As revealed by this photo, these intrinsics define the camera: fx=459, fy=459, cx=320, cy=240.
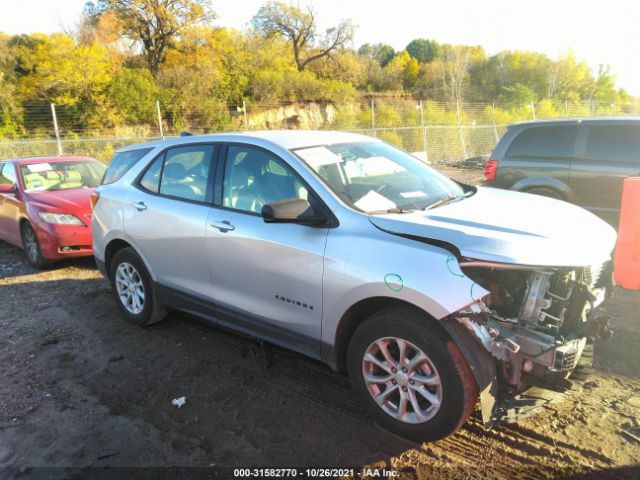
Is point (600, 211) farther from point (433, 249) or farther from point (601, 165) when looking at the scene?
point (433, 249)

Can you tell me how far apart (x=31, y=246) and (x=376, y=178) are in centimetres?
572

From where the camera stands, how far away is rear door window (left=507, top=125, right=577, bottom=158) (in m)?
6.43

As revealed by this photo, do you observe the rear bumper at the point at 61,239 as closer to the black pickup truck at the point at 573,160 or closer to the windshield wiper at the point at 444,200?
the windshield wiper at the point at 444,200

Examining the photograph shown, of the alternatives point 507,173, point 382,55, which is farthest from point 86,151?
point 382,55

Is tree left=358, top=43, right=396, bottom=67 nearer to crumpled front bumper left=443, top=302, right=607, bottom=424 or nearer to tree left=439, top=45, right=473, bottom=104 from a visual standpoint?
tree left=439, top=45, right=473, bottom=104

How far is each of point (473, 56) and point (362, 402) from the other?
62.0 metres

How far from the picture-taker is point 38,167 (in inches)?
284

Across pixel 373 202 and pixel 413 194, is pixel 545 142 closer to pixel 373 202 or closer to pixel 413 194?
pixel 413 194

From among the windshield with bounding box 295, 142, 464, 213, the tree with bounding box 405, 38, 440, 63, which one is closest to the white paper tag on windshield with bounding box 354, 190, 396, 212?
the windshield with bounding box 295, 142, 464, 213

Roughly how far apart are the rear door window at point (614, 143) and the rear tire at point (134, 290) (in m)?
5.78

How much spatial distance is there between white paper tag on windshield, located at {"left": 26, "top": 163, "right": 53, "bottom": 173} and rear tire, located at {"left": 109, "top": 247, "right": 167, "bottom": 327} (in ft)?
11.7

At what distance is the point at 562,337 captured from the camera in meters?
2.53

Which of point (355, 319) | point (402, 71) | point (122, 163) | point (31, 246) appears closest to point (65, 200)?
point (31, 246)

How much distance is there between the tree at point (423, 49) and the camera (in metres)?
64.2
